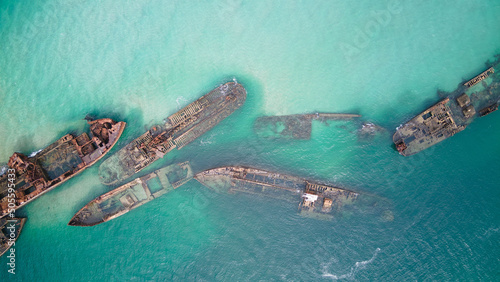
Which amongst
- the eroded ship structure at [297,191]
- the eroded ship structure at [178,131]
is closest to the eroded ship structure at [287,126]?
the eroded ship structure at [178,131]

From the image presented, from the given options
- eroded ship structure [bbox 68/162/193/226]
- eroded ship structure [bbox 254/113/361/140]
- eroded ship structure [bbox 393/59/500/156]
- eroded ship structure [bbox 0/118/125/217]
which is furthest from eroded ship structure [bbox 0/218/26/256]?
eroded ship structure [bbox 393/59/500/156]

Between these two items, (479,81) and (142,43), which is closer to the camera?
(479,81)

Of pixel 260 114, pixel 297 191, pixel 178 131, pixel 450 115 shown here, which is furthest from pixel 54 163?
pixel 450 115

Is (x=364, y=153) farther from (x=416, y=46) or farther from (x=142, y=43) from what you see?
(x=142, y=43)

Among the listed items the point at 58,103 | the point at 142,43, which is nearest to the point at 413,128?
the point at 142,43

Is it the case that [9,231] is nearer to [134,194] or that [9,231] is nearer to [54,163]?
[54,163]
